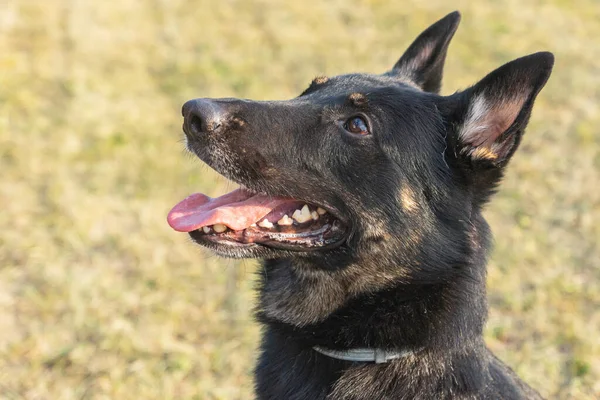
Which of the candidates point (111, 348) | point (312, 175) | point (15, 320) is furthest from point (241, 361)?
point (312, 175)

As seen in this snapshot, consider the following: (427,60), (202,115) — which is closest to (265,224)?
(202,115)

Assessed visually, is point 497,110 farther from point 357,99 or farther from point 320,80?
point 320,80

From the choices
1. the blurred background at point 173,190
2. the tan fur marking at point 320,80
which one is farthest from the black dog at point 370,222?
the blurred background at point 173,190

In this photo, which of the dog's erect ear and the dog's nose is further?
the dog's nose

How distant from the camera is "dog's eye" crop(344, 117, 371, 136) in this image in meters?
3.11

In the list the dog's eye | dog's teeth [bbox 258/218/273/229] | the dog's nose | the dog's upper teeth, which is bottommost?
the dog's upper teeth

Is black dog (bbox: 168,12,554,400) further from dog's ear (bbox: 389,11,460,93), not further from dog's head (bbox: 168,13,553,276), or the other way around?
dog's ear (bbox: 389,11,460,93)

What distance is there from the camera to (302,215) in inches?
123

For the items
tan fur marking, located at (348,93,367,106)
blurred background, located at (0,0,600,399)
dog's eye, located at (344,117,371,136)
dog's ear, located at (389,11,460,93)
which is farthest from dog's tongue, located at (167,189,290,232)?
dog's ear, located at (389,11,460,93)

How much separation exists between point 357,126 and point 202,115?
768 mm

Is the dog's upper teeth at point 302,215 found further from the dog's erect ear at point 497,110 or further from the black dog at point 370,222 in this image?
the dog's erect ear at point 497,110

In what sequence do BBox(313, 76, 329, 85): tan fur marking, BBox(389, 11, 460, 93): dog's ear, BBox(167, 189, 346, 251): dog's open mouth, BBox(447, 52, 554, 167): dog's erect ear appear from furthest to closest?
BBox(389, 11, 460, 93): dog's ear, BBox(313, 76, 329, 85): tan fur marking, BBox(167, 189, 346, 251): dog's open mouth, BBox(447, 52, 554, 167): dog's erect ear

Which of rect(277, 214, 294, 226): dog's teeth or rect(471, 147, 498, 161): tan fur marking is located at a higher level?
rect(277, 214, 294, 226): dog's teeth

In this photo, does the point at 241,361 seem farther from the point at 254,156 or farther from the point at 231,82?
the point at 231,82
